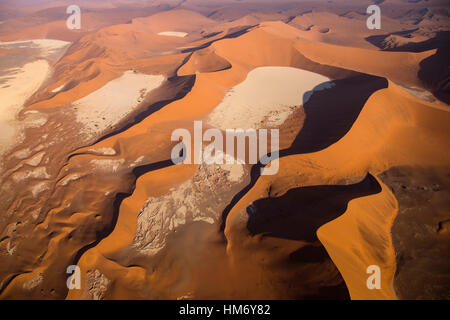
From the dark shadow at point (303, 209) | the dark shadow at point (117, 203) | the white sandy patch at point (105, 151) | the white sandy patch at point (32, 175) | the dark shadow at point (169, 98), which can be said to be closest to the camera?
the dark shadow at point (303, 209)

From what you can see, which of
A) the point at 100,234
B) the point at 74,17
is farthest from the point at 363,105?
the point at 74,17

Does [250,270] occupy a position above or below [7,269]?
above

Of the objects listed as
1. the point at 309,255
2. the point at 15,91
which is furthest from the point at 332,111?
the point at 15,91

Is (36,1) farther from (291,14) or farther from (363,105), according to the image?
(363,105)

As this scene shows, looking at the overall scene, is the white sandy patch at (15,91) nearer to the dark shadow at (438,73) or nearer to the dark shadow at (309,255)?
the dark shadow at (309,255)

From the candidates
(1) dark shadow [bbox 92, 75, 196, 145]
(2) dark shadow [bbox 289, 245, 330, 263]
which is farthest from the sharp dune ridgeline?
(1) dark shadow [bbox 92, 75, 196, 145]

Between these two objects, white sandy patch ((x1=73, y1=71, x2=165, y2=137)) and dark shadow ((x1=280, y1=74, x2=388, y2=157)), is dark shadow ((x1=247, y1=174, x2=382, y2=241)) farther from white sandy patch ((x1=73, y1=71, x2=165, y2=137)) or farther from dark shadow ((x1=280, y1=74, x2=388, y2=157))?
white sandy patch ((x1=73, y1=71, x2=165, y2=137))

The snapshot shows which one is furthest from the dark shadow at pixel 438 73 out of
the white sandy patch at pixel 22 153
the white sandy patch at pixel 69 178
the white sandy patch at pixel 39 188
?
the white sandy patch at pixel 22 153
